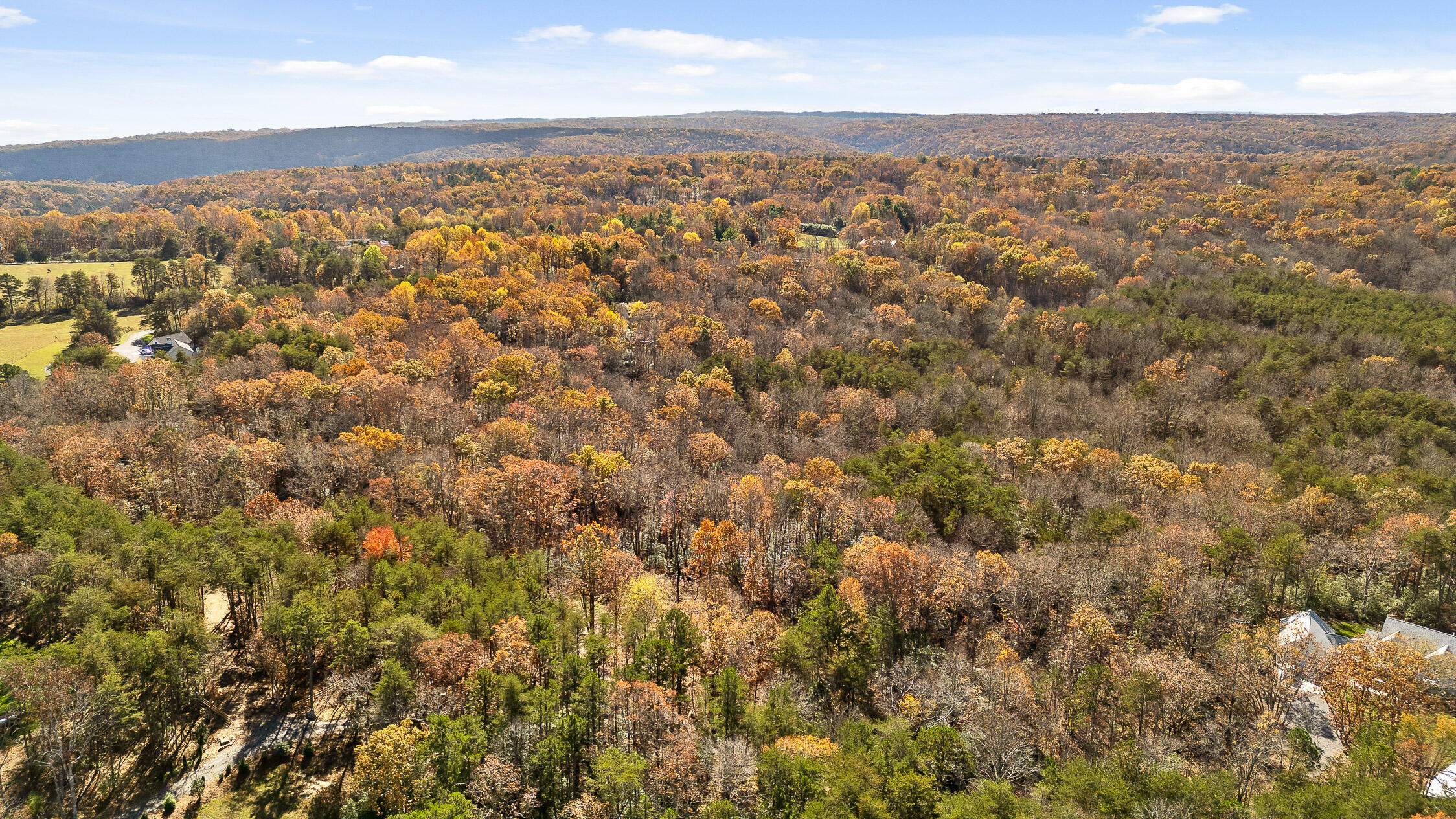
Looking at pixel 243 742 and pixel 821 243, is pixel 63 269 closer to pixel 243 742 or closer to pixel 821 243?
pixel 243 742

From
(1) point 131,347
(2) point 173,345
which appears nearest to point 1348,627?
(2) point 173,345

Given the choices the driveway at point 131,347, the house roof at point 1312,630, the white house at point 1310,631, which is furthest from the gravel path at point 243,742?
the driveway at point 131,347

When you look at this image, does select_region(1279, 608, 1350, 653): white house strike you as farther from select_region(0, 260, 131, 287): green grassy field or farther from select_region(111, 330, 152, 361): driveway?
select_region(0, 260, 131, 287): green grassy field

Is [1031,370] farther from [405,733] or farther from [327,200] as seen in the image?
[327,200]

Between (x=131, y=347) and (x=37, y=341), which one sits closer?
(x=37, y=341)

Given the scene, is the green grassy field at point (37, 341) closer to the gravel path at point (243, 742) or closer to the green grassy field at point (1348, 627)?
the gravel path at point (243, 742)

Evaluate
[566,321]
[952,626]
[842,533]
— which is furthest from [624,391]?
[952,626]
